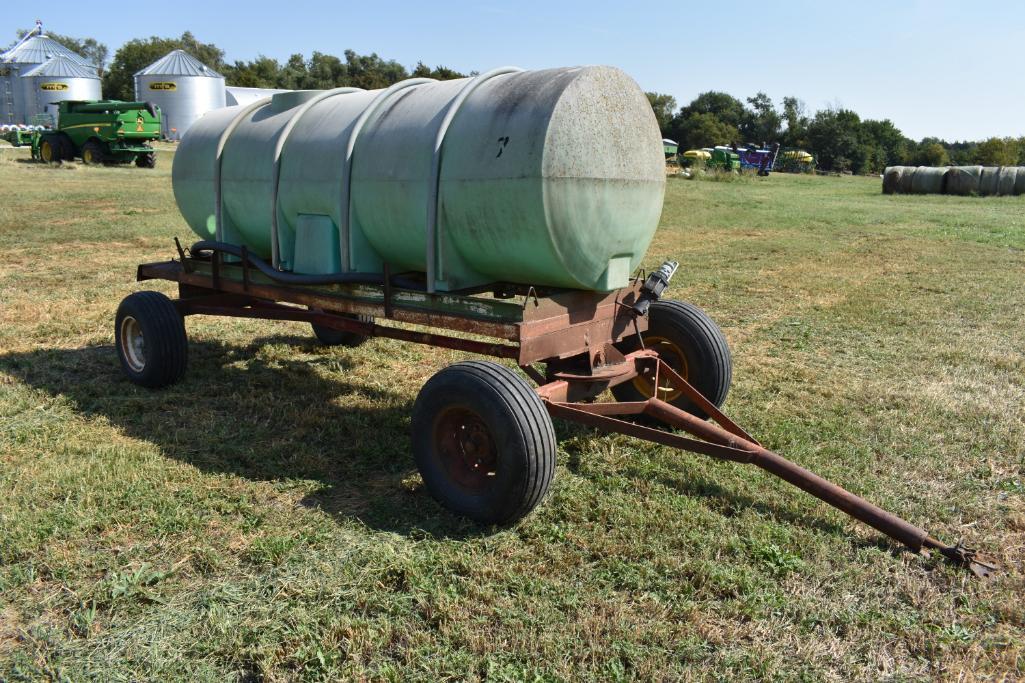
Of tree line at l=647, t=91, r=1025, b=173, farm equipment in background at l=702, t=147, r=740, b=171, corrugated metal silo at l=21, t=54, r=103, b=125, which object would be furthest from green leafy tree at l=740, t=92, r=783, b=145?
corrugated metal silo at l=21, t=54, r=103, b=125

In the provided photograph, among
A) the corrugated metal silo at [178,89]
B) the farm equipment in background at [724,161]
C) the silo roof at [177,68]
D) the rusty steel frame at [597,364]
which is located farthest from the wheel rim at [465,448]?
the silo roof at [177,68]

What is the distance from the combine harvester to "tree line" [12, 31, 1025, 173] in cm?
6296

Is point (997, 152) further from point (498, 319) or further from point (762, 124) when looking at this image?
point (498, 319)

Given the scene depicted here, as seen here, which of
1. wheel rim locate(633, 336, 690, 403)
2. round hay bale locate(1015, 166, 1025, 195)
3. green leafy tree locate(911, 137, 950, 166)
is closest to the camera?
wheel rim locate(633, 336, 690, 403)

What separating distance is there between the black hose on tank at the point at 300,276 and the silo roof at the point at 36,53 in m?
64.5

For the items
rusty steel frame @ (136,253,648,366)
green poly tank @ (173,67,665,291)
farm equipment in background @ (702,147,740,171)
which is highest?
farm equipment in background @ (702,147,740,171)

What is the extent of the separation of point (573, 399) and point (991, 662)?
2.29m

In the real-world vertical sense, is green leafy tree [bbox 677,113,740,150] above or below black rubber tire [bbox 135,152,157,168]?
above

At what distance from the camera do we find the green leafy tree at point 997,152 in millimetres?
56531

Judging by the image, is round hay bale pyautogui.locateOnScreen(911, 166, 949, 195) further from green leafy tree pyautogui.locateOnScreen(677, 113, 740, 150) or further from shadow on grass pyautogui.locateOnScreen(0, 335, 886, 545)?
green leafy tree pyautogui.locateOnScreen(677, 113, 740, 150)

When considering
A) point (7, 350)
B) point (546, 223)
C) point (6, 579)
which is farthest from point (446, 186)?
point (7, 350)

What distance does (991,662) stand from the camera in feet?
9.62

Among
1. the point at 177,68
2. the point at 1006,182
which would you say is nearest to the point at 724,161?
the point at 1006,182

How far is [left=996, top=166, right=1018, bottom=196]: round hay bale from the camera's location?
2827cm
